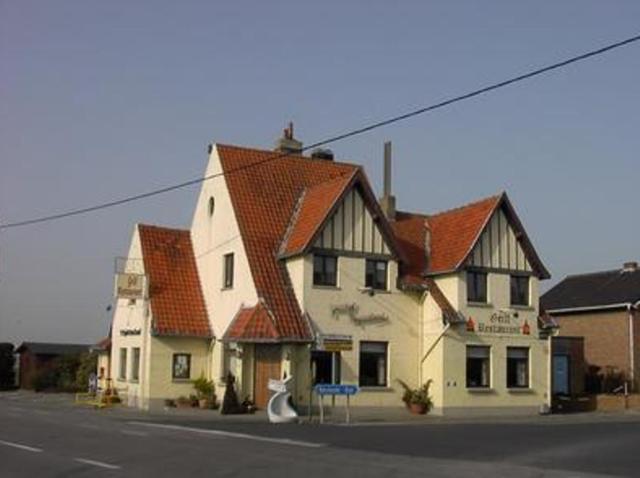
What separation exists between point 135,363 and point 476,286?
14.2 m

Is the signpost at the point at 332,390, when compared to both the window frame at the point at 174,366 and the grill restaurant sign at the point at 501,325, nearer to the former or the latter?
the grill restaurant sign at the point at 501,325

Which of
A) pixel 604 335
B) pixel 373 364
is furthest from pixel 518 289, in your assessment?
pixel 604 335

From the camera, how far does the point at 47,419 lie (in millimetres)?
28844

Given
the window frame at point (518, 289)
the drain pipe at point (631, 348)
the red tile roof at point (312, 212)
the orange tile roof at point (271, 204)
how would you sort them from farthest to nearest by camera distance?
the drain pipe at point (631, 348) → the window frame at point (518, 289) → the red tile roof at point (312, 212) → the orange tile roof at point (271, 204)

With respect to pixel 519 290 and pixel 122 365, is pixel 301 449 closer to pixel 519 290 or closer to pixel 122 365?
pixel 519 290

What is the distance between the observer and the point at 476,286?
37.6m

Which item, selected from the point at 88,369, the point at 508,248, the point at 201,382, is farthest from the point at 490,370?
the point at 88,369

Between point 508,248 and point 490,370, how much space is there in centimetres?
487

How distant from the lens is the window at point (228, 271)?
1500 inches

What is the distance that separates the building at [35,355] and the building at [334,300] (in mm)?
24473

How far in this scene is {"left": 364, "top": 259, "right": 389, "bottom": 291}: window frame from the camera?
36656mm

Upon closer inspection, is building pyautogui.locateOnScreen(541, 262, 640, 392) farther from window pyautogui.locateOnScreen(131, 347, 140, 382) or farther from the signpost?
window pyautogui.locateOnScreen(131, 347, 140, 382)

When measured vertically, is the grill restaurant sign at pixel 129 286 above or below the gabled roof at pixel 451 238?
below

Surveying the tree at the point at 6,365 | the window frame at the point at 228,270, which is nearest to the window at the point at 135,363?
the window frame at the point at 228,270
